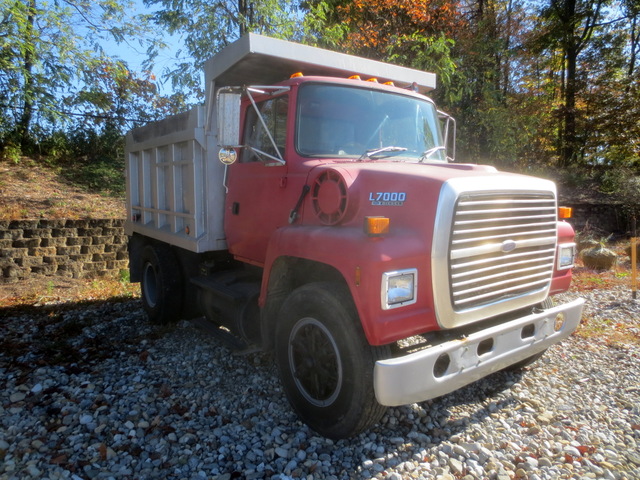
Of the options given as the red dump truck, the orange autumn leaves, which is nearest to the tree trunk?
the red dump truck

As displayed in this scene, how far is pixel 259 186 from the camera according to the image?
4129 millimetres

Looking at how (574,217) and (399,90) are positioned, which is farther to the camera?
(574,217)

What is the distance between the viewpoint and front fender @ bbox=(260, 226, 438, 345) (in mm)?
2648

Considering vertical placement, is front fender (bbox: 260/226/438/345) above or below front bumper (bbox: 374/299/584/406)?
above

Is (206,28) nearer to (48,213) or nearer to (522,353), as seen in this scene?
(48,213)

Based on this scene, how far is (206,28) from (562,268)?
864cm

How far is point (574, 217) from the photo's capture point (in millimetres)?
13797

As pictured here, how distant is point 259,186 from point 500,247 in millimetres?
2110

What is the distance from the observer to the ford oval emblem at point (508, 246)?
305 cm

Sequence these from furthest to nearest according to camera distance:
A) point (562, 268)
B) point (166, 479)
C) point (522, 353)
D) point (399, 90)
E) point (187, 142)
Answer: point (187, 142)
point (399, 90)
point (562, 268)
point (522, 353)
point (166, 479)

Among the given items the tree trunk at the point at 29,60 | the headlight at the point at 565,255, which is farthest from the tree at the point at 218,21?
the headlight at the point at 565,255

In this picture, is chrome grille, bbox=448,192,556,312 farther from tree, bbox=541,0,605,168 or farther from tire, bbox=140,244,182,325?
tree, bbox=541,0,605,168

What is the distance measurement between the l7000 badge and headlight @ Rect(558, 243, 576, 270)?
1.58 metres

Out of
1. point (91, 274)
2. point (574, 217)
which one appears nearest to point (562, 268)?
point (91, 274)
